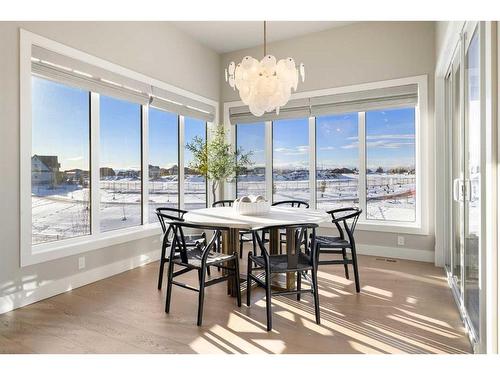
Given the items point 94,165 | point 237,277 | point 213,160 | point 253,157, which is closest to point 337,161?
point 253,157

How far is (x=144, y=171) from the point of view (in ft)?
14.4

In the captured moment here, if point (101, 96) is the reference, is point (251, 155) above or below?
below

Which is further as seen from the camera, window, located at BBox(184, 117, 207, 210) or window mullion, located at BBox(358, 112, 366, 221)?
window, located at BBox(184, 117, 207, 210)

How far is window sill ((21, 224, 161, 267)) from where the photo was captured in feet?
9.98

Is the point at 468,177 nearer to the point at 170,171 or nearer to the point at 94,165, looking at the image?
the point at 94,165

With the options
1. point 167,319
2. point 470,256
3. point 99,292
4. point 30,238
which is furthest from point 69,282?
point 470,256

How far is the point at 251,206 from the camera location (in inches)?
128

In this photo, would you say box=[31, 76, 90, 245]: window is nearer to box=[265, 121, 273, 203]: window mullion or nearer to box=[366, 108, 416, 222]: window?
box=[265, 121, 273, 203]: window mullion

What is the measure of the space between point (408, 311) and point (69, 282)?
322 cm

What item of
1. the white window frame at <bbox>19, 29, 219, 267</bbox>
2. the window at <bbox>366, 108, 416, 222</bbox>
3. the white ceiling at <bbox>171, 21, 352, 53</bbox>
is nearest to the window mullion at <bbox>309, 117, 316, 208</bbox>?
the window at <bbox>366, 108, 416, 222</bbox>

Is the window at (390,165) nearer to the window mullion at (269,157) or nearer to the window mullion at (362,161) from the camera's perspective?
the window mullion at (362,161)

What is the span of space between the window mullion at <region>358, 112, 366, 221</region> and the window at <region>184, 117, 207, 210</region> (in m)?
2.51

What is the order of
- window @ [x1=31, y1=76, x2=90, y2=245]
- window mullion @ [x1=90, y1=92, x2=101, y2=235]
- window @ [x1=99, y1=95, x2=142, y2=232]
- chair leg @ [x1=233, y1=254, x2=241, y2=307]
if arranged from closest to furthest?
chair leg @ [x1=233, y1=254, x2=241, y2=307]
window @ [x1=31, y1=76, x2=90, y2=245]
window mullion @ [x1=90, y1=92, x2=101, y2=235]
window @ [x1=99, y1=95, x2=142, y2=232]

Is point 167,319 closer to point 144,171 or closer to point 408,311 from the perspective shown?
point 408,311
